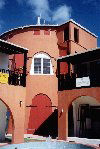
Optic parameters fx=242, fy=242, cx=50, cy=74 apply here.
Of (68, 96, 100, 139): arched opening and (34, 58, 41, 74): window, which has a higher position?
(34, 58, 41, 74): window

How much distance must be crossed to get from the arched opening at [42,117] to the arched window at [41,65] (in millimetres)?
2772

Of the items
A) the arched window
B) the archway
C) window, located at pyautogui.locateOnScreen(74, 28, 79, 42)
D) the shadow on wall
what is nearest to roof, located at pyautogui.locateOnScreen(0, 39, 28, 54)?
the arched window

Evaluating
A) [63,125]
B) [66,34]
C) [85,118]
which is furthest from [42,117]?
[66,34]

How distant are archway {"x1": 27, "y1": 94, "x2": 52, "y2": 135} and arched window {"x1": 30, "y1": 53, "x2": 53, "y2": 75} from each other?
290cm

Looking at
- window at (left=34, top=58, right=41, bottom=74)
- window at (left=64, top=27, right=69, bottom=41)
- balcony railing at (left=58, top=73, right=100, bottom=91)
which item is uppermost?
window at (left=64, top=27, right=69, bottom=41)

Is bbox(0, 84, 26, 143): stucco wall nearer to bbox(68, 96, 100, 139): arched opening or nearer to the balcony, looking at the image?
the balcony

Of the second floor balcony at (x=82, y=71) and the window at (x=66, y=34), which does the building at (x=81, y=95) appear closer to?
the second floor balcony at (x=82, y=71)

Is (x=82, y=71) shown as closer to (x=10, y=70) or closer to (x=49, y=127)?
(x=49, y=127)

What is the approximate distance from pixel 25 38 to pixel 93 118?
12.0 metres

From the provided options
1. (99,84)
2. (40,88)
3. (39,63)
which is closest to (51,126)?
(40,88)

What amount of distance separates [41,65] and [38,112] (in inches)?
205

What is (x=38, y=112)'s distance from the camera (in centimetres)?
2602

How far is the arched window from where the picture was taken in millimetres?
27077

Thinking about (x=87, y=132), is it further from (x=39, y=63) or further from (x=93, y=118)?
(x=39, y=63)
